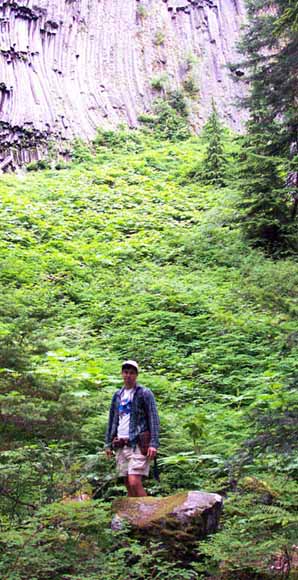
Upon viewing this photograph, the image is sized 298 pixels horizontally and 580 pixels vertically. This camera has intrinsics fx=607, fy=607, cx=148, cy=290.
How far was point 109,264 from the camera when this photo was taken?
13.4 metres

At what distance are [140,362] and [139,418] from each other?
129 inches

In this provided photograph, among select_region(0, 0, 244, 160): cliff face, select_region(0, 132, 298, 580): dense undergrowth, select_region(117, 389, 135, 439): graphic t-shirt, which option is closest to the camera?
select_region(0, 132, 298, 580): dense undergrowth

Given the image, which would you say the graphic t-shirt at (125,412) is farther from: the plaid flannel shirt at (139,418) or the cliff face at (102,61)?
the cliff face at (102,61)

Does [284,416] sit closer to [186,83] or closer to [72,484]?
[72,484]

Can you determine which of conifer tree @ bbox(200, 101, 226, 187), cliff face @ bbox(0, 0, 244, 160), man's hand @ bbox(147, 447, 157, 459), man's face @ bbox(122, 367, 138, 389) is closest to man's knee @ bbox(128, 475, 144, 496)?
man's hand @ bbox(147, 447, 157, 459)

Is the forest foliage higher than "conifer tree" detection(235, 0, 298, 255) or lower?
lower

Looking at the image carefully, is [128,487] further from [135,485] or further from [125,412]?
[125,412]

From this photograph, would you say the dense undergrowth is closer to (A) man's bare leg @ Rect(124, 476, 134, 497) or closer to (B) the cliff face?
(A) man's bare leg @ Rect(124, 476, 134, 497)

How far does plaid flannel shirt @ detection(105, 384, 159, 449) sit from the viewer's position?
205 inches

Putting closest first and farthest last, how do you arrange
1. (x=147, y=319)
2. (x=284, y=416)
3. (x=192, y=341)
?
(x=284, y=416) → (x=192, y=341) → (x=147, y=319)

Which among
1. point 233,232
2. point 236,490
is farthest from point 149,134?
point 236,490

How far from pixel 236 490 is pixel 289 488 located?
1.28m

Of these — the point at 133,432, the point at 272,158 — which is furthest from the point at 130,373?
the point at 272,158

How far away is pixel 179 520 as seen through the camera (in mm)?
4469
